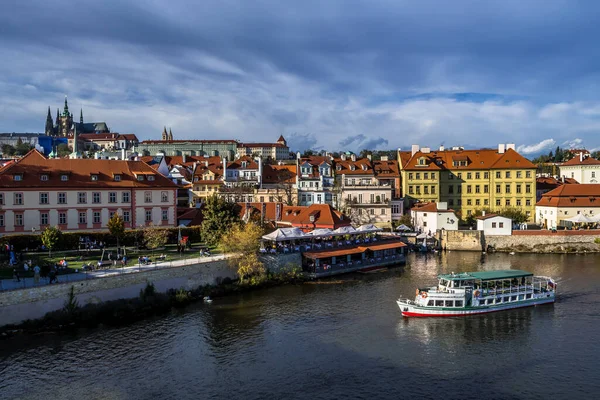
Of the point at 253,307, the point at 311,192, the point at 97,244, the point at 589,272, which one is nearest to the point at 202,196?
the point at 311,192

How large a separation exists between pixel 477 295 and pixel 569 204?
38.6 m

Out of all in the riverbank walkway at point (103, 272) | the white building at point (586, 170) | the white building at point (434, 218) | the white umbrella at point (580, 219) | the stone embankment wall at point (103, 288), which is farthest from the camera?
the white building at point (586, 170)

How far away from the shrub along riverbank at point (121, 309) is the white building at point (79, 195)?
15.1 meters

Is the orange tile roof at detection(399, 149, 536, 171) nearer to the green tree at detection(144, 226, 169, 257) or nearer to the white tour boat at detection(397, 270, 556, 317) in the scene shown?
the white tour boat at detection(397, 270, 556, 317)

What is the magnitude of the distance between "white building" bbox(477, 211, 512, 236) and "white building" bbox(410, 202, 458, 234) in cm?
357

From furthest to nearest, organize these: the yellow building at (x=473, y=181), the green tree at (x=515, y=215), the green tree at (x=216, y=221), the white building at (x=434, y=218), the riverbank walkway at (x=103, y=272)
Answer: the yellow building at (x=473, y=181), the green tree at (x=515, y=215), the white building at (x=434, y=218), the green tree at (x=216, y=221), the riverbank walkway at (x=103, y=272)

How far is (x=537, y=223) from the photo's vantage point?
72312mm

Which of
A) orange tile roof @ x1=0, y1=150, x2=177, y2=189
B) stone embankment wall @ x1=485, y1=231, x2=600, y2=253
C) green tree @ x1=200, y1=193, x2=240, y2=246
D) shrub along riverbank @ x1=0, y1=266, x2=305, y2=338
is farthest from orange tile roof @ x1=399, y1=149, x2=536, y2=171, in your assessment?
shrub along riverbank @ x1=0, y1=266, x2=305, y2=338

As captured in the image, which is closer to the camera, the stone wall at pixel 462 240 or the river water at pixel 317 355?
the river water at pixel 317 355

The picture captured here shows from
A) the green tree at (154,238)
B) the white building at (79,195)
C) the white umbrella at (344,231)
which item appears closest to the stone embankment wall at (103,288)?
the green tree at (154,238)

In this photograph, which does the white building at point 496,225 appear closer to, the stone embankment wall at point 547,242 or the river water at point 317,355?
the stone embankment wall at point 547,242

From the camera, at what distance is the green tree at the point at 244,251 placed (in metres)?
41.1

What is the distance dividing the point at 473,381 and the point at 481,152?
201ft

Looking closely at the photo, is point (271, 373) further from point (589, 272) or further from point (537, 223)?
point (537, 223)
